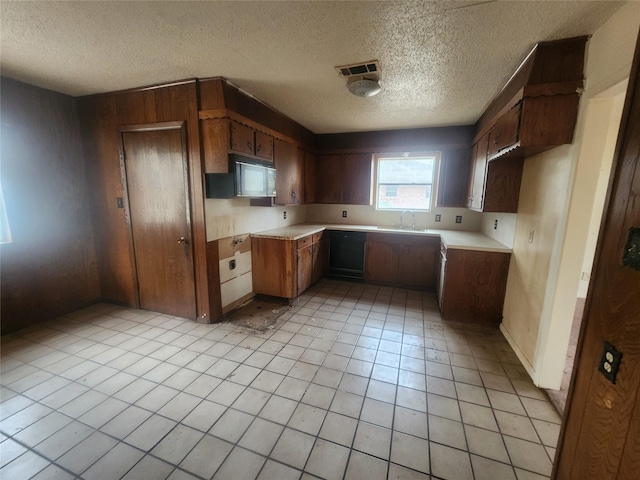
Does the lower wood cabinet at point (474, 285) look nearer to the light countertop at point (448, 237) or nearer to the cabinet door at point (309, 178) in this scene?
the light countertop at point (448, 237)

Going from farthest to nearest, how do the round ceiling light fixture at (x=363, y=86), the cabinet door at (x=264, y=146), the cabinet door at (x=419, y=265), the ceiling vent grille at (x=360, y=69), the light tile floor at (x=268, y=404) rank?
the cabinet door at (x=419, y=265)
the cabinet door at (x=264, y=146)
the round ceiling light fixture at (x=363, y=86)
the ceiling vent grille at (x=360, y=69)
the light tile floor at (x=268, y=404)

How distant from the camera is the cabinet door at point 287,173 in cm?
354

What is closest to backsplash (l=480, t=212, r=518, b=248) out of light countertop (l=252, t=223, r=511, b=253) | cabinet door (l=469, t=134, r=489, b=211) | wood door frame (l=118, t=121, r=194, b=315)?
light countertop (l=252, t=223, r=511, b=253)

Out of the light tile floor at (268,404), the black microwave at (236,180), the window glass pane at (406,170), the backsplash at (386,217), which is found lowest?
the light tile floor at (268,404)

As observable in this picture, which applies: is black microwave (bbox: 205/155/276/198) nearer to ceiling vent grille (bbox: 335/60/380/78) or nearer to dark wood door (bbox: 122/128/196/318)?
dark wood door (bbox: 122/128/196/318)

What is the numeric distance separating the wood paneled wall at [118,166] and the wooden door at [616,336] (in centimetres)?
286

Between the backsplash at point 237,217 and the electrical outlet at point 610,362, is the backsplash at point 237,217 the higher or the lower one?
the higher one

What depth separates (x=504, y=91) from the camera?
96.7 inches

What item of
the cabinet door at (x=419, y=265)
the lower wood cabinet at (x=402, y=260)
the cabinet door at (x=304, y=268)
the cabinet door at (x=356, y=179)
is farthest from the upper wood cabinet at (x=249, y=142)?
the cabinet door at (x=419, y=265)

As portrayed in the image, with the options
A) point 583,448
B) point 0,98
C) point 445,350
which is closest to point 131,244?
point 0,98

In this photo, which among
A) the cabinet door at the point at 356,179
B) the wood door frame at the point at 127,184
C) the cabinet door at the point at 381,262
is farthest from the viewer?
the cabinet door at the point at 356,179

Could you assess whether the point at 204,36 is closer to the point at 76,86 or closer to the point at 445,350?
the point at 76,86

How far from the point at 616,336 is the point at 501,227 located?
8.71ft

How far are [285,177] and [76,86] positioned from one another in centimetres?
238
